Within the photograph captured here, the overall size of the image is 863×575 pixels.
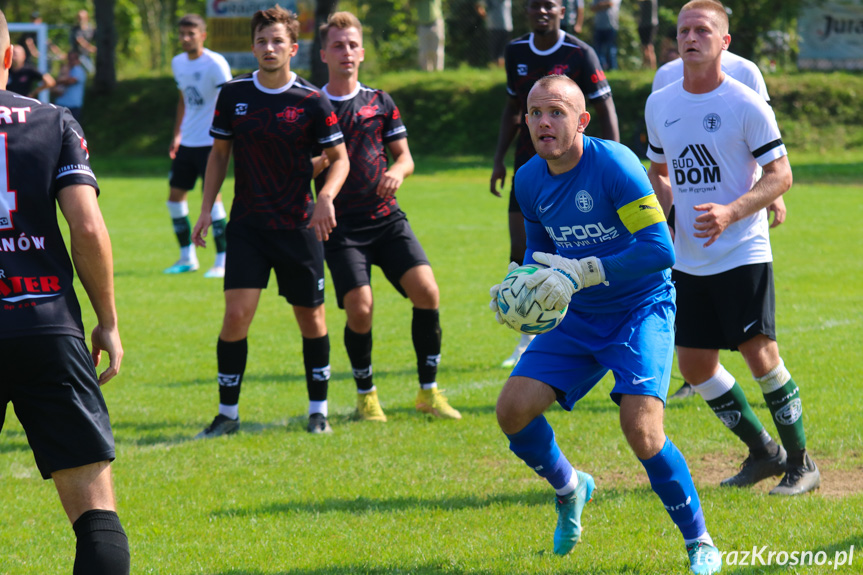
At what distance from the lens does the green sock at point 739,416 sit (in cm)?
526

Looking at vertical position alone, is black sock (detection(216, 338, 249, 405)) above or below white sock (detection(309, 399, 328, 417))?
above

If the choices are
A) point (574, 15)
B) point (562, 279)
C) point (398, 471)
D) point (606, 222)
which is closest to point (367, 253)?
point (398, 471)

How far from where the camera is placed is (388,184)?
21.9 ft

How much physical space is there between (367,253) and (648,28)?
20.6m

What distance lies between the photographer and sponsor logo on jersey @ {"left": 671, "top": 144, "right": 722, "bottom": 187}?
5102 millimetres

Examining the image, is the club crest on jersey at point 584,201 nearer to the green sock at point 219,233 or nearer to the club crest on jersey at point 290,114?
the club crest on jersey at point 290,114

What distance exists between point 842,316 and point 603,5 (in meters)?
15.0

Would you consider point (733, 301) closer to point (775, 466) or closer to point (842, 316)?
Answer: point (775, 466)

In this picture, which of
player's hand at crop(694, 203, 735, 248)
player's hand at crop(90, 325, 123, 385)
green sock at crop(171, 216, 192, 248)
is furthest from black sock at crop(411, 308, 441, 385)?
green sock at crop(171, 216, 192, 248)

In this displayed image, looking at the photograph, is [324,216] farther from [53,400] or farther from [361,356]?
[53,400]

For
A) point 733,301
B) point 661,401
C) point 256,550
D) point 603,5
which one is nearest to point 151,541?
point 256,550

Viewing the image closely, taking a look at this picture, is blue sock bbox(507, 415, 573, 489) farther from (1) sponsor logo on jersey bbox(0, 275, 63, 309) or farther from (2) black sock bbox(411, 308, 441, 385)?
(2) black sock bbox(411, 308, 441, 385)

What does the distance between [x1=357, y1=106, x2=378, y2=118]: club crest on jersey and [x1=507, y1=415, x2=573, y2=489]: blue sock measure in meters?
3.13

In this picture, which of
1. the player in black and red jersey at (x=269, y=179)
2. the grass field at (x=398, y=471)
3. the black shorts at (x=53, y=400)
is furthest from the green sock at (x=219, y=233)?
the black shorts at (x=53, y=400)
